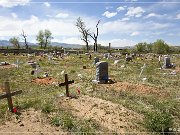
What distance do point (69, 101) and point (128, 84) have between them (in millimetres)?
7502

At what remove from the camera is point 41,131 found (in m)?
10.5

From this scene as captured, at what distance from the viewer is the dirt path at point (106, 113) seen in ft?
38.7

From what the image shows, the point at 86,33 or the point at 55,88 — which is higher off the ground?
the point at 86,33

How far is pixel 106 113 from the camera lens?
12.9 m

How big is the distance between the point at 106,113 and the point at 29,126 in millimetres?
3658

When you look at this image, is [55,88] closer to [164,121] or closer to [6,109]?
[6,109]

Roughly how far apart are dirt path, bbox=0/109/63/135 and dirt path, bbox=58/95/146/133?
5.85ft

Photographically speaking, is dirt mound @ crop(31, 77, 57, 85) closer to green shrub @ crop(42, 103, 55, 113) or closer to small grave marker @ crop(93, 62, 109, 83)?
small grave marker @ crop(93, 62, 109, 83)

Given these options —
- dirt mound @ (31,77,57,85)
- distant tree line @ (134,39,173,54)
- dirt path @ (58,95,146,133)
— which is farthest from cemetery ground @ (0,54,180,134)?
distant tree line @ (134,39,173,54)

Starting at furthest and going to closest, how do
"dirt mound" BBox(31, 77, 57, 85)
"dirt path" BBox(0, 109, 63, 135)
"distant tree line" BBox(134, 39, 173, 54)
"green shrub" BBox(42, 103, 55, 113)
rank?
"distant tree line" BBox(134, 39, 173, 54) → "dirt mound" BBox(31, 77, 57, 85) → "green shrub" BBox(42, 103, 55, 113) → "dirt path" BBox(0, 109, 63, 135)

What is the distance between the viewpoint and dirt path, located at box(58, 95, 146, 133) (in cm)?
1180

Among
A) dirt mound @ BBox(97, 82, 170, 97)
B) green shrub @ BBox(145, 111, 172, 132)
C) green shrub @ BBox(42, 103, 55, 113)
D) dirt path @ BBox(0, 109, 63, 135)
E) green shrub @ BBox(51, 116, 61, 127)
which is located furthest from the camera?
dirt mound @ BBox(97, 82, 170, 97)

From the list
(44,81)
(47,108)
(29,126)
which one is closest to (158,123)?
(47,108)

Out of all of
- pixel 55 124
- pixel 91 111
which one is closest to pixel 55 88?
pixel 91 111
